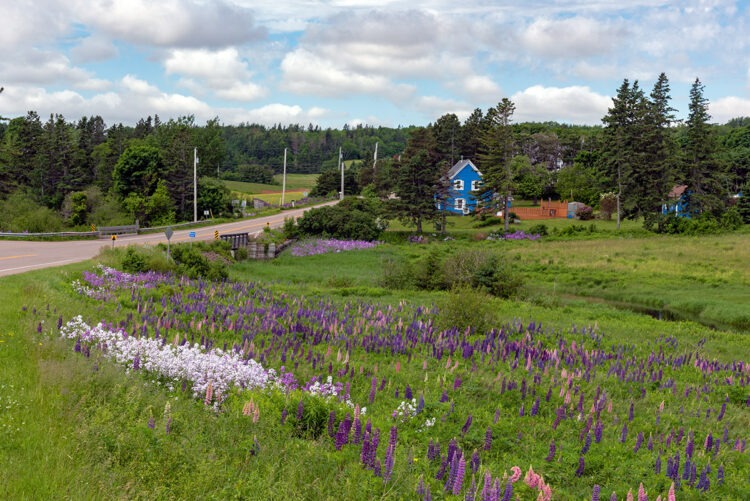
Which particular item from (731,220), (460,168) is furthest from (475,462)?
(460,168)

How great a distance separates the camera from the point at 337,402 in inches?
346

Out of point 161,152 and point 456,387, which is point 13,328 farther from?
point 161,152

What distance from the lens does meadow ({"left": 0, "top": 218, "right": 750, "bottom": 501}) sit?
6.17 m

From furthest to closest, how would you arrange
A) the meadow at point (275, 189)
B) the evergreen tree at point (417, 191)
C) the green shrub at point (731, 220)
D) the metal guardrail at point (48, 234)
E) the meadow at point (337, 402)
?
the meadow at point (275, 189) < the green shrub at point (731, 220) < the evergreen tree at point (417, 191) < the metal guardrail at point (48, 234) < the meadow at point (337, 402)

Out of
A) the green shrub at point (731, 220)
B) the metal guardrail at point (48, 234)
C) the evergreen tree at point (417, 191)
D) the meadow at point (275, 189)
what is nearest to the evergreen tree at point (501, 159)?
the evergreen tree at point (417, 191)

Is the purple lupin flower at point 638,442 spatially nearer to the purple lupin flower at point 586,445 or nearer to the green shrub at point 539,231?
the purple lupin flower at point 586,445

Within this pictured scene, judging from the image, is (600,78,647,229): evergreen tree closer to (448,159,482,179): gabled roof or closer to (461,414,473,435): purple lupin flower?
(448,159,482,179): gabled roof

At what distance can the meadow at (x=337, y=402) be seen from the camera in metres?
6.17

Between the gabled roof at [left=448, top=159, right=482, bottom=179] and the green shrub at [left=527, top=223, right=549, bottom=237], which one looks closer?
the green shrub at [left=527, top=223, right=549, bottom=237]

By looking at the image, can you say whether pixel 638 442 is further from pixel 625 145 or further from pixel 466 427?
pixel 625 145

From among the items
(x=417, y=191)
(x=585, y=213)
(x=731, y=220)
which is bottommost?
(x=585, y=213)

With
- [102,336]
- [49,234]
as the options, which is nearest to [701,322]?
[102,336]

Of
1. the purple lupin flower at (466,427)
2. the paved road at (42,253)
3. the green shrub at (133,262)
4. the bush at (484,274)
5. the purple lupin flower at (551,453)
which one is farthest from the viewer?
the bush at (484,274)

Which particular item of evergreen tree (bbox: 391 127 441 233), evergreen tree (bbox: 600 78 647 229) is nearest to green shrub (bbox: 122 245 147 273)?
evergreen tree (bbox: 391 127 441 233)
